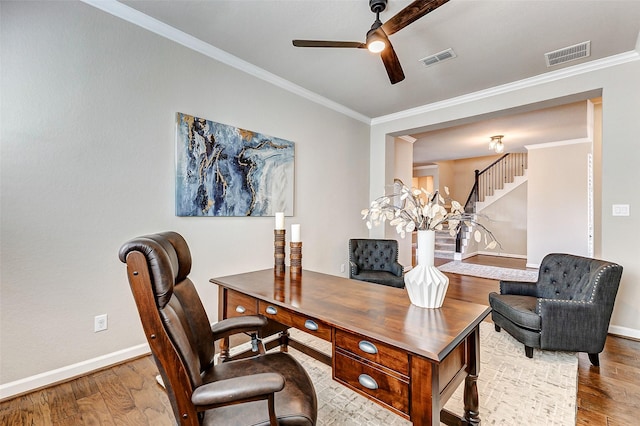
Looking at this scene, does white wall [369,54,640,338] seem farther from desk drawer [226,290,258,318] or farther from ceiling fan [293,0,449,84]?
desk drawer [226,290,258,318]

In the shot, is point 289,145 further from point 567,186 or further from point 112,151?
point 567,186

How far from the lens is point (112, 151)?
228 cm

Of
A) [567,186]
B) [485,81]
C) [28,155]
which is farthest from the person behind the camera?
[567,186]

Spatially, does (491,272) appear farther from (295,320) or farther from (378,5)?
(295,320)

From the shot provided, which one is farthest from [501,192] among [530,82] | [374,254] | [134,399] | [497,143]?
[134,399]

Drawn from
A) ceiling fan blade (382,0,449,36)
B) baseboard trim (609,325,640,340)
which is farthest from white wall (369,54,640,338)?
ceiling fan blade (382,0,449,36)

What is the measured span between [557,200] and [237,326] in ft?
24.4

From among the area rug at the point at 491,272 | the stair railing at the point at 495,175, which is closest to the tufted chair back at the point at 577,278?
the area rug at the point at 491,272

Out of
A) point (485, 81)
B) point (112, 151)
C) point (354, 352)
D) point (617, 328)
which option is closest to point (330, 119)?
point (485, 81)

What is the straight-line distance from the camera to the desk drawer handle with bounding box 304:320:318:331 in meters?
1.41

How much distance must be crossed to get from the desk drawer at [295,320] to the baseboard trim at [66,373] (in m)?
1.47

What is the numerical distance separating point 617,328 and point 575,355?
0.93 metres

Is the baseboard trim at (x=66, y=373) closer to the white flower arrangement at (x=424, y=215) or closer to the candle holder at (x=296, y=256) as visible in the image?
the candle holder at (x=296, y=256)

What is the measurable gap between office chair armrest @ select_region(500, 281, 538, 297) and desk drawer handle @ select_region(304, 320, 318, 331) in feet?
8.17
